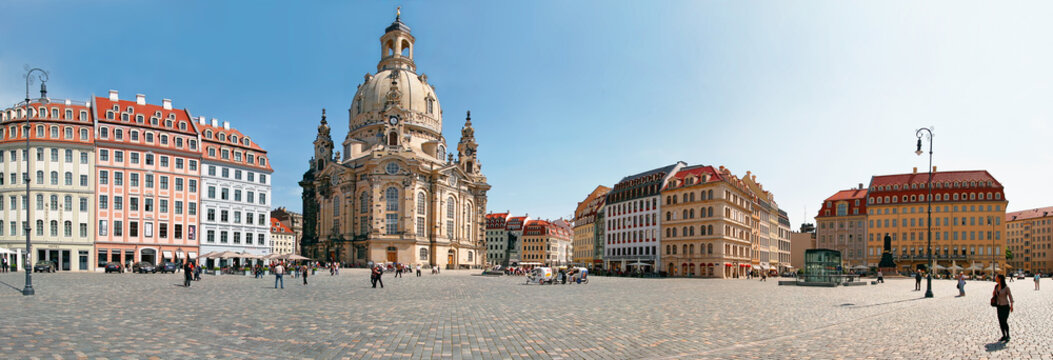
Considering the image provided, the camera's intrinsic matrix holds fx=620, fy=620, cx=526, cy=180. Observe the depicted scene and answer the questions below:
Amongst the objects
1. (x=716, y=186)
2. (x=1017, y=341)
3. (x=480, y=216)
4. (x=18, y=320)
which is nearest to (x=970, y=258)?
(x=716, y=186)

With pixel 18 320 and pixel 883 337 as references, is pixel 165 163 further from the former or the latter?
pixel 883 337

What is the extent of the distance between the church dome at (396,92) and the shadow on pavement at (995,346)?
91.1 meters

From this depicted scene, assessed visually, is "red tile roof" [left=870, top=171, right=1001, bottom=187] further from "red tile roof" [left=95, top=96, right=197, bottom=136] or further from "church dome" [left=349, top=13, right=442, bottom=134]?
"red tile roof" [left=95, top=96, right=197, bottom=136]

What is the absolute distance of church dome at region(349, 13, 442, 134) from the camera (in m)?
101

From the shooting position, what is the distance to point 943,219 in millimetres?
95000

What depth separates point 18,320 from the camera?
1550 centimetres

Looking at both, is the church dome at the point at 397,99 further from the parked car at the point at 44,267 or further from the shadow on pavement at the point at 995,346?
the shadow on pavement at the point at 995,346

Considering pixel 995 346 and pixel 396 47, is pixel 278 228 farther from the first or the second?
pixel 995 346

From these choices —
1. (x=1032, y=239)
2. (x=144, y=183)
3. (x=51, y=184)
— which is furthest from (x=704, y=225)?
(x=1032, y=239)

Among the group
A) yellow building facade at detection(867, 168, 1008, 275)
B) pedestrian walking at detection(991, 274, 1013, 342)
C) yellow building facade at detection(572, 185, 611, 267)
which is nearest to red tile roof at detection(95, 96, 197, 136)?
yellow building facade at detection(572, 185, 611, 267)

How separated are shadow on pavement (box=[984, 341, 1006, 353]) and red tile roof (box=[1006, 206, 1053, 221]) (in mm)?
179842

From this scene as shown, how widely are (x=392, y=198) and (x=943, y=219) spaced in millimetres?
83769

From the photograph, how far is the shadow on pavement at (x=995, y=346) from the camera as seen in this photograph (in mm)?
12883

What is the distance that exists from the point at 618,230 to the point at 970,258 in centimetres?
5269
